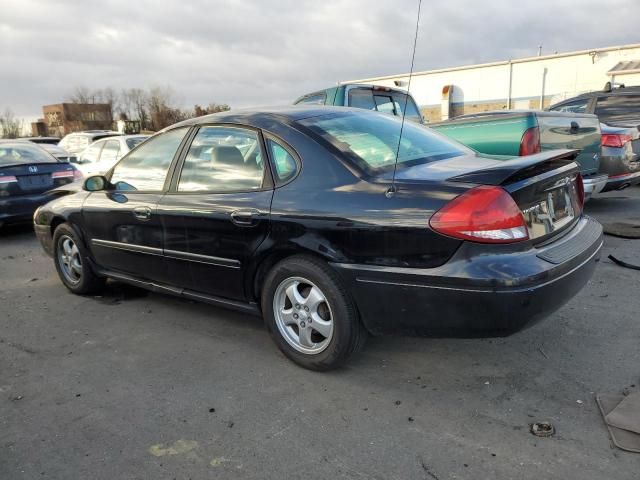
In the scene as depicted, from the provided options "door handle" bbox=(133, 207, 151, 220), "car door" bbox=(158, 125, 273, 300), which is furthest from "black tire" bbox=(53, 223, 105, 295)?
"car door" bbox=(158, 125, 273, 300)

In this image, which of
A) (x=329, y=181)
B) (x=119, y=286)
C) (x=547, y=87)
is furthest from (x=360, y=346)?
(x=547, y=87)

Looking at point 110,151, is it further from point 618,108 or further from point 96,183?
point 618,108

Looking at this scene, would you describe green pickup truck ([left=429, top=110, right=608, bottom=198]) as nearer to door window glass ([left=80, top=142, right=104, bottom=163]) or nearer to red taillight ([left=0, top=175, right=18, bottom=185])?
red taillight ([left=0, top=175, right=18, bottom=185])

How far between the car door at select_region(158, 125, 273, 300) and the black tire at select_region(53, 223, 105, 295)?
1.28 meters

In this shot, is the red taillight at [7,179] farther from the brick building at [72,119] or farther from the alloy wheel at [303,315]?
the brick building at [72,119]

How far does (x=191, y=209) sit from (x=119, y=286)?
2.04m

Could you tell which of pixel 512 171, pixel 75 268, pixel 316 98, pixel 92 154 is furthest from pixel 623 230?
pixel 92 154

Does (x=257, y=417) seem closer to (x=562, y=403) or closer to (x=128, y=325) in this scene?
(x=562, y=403)

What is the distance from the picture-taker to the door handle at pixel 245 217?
322 cm

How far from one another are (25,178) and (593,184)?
8.05 m

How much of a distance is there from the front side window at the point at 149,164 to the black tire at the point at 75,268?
75 centimetres

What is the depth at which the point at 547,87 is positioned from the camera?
27.0 metres

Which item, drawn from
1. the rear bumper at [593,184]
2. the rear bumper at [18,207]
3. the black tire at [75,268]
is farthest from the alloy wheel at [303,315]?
the rear bumper at [18,207]

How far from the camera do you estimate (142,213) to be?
12.9 feet
